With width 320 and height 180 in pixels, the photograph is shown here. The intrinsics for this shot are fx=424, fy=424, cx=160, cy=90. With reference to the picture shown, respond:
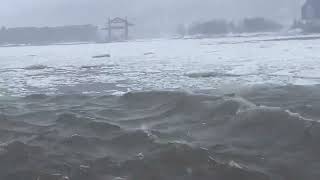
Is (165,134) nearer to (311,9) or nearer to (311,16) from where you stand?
(311,16)

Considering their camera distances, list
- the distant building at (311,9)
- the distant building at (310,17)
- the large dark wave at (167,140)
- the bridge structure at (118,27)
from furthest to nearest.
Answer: the bridge structure at (118,27), the distant building at (311,9), the distant building at (310,17), the large dark wave at (167,140)

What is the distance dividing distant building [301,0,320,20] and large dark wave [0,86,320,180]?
234 feet

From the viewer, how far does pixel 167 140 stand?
626 centimetres

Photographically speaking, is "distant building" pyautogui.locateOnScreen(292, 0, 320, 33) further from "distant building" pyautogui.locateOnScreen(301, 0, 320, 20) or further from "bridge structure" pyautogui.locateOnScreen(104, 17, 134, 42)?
"bridge structure" pyautogui.locateOnScreen(104, 17, 134, 42)

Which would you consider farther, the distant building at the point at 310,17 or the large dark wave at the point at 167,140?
the distant building at the point at 310,17

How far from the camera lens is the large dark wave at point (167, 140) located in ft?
16.3

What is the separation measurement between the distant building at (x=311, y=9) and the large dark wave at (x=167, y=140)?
234ft

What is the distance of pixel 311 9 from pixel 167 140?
253 feet

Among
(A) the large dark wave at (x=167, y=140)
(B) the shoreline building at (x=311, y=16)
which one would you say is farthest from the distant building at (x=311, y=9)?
(A) the large dark wave at (x=167, y=140)

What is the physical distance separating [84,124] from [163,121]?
1.43 meters

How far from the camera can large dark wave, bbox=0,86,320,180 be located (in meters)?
4.98

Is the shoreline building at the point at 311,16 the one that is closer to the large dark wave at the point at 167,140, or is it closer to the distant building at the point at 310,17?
the distant building at the point at 310,17

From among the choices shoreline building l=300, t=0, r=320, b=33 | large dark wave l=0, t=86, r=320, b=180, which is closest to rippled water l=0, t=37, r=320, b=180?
large dark wave l=0, t=86, r=320, b=180

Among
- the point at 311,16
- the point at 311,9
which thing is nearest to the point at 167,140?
the point at 311,16
